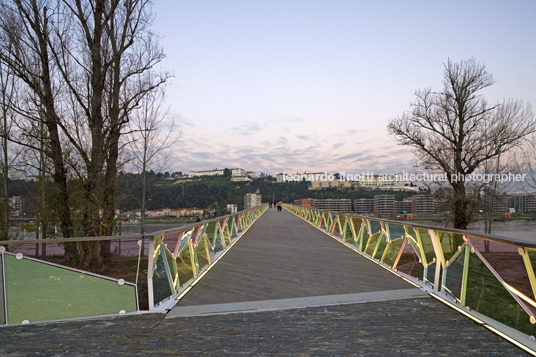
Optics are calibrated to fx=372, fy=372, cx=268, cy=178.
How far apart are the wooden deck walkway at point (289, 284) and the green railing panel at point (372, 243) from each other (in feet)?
0.84

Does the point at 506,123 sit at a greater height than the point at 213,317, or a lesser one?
greater

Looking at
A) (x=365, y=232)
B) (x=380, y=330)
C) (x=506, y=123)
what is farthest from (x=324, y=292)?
(x=506, y=123)

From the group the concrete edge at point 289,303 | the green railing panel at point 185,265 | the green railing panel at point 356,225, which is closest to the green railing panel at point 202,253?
the green railing panel at point 185,265

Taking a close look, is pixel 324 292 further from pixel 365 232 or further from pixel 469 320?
pixel 365 232

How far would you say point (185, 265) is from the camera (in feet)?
16.8

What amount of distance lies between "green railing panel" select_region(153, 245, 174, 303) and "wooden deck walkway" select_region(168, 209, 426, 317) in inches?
9.4

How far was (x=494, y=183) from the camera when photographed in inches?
872

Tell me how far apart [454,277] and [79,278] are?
3974 millimetres

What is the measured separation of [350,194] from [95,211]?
86.1m

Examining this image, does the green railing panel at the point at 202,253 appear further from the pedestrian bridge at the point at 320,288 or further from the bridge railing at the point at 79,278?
the bridge railing at the point at 79,278

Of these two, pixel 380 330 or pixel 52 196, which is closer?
pixel 380 330

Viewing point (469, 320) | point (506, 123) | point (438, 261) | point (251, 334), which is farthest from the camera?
point (506, 123)

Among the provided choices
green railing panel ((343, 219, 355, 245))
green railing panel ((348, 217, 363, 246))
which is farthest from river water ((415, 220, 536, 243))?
green railing panel ((343, 219, 355, 245))

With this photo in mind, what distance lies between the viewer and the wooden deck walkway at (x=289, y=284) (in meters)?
4.18
